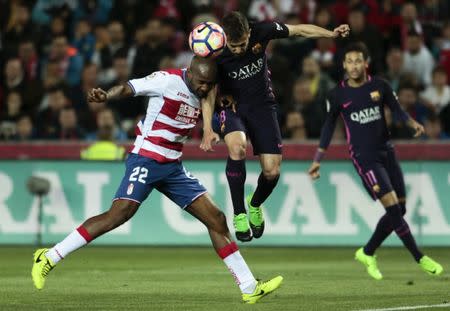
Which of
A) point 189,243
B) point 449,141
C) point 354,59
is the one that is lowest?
point 189,243

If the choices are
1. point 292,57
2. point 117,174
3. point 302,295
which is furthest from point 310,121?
point 302,295

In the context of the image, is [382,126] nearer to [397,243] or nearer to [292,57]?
[397,243]

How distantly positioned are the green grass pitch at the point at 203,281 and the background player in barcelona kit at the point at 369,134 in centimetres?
56

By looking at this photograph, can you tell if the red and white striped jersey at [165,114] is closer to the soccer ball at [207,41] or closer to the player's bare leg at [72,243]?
the soccer ball at [207,41]

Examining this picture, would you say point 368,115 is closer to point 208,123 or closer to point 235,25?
point 235,25

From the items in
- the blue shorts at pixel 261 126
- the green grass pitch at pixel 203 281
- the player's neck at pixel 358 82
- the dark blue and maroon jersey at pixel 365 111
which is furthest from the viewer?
the player's neck at pixel 358 82

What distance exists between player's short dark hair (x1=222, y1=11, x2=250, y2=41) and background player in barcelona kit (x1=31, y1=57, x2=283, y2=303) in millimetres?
715

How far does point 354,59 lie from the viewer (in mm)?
13445

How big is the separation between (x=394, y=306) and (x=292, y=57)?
1056 centimetres

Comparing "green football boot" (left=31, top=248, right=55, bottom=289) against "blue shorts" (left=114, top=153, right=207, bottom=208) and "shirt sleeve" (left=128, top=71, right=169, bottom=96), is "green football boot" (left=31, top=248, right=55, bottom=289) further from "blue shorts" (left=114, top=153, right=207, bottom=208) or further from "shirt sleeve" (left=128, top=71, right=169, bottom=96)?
"shirt sleeve" (left=128, top=71, right=169, bottom=96)

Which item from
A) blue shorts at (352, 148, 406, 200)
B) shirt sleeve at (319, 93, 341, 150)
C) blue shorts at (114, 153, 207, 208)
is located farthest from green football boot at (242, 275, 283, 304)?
shirt sleeve at (319, 93, 341, 150)

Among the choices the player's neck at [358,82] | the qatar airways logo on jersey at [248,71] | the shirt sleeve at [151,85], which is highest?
the shirt sleeve at [151,85]

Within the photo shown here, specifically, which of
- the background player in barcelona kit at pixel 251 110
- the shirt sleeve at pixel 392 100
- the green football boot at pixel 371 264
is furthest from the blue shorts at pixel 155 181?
the shirt sleeve at pixel 392 100

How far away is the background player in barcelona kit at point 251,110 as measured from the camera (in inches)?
450
